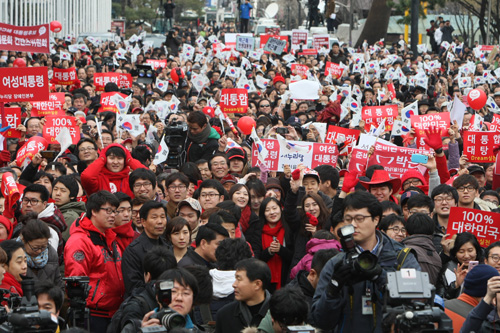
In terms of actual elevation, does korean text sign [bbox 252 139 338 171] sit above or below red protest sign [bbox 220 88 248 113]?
below

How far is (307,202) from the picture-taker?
736 centimetres

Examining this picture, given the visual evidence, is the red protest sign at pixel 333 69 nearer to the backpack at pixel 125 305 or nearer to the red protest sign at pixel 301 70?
the red protest sign at pixel 301 70

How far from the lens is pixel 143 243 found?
6.26m

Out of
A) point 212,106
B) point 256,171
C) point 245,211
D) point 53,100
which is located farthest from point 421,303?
point 212,106

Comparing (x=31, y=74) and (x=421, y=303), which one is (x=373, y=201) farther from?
(x=31, y=74)

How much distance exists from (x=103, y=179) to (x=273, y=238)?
1.76m

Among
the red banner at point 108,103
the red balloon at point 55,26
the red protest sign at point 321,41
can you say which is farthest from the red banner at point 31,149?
the red balloon at point 55,26

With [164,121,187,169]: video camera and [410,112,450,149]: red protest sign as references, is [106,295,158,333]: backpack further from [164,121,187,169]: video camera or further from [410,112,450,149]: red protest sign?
[410,112,450,149]: red protest sign

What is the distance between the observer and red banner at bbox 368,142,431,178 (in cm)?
914

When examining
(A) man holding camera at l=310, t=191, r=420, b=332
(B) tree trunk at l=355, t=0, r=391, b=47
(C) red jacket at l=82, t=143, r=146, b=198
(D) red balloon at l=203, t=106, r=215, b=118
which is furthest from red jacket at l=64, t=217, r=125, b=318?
(B) tree trunk at l=355, t=0, r=391, b=47

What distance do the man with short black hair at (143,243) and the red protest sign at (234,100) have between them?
25.3 ft

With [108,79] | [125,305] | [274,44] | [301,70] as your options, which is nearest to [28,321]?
[125,305]

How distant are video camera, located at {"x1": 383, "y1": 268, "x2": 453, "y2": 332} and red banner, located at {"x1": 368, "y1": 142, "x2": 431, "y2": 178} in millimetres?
4936

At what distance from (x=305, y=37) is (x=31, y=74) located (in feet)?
61.6
